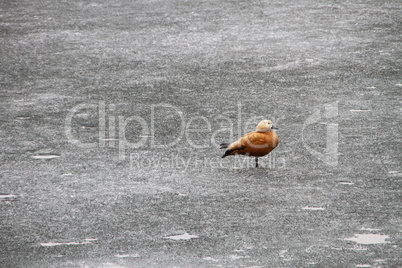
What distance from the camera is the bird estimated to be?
16.4 feet

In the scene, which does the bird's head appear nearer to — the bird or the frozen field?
the bird

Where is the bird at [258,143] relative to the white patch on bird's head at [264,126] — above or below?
below

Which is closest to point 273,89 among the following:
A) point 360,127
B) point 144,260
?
point 360,127

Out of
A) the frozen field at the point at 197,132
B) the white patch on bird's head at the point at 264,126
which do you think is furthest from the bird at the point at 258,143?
the frozen field at the point at 197,132

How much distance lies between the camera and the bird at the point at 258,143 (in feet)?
16.4

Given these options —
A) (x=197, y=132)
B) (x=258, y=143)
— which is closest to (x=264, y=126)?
(x=258, y=143)

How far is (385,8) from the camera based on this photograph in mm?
9625

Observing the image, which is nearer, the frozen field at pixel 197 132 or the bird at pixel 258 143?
the frozen field at pixel 197 132

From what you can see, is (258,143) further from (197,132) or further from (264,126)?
(197,132)

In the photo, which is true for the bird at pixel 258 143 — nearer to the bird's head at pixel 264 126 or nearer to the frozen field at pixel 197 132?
the bird's head at pixel 264 126

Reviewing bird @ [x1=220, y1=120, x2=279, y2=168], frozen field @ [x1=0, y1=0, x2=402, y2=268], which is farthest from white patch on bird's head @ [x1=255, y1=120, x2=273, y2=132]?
frozen field @ [x1=0, y1=0, x2=402, y2=268]

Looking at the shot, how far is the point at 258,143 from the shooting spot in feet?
16.4

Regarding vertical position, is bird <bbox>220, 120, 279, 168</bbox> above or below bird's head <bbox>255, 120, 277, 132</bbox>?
below

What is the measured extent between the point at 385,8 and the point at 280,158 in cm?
532
